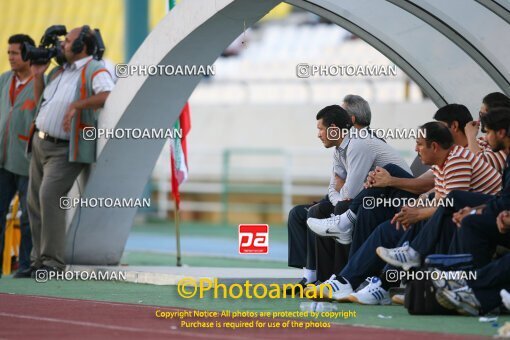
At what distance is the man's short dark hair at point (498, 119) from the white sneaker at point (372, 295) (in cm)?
142

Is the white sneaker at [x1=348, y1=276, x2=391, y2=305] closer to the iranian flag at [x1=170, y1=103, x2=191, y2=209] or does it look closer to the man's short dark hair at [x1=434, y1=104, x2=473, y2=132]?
the man's short dark hair at [x1=434, y1=104, x2=473, y2=132]

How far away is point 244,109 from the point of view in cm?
2598

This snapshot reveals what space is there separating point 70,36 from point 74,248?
210cm

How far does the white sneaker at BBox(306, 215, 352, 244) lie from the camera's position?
29.5 feet

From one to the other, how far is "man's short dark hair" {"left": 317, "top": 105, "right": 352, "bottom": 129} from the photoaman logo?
3.22ft

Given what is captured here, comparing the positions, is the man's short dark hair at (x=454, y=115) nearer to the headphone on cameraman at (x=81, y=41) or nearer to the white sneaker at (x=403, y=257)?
the white sneaker at (x=403, y=257)

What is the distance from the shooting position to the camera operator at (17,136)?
11.7 metres

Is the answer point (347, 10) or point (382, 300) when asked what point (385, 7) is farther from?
point (382, 300)

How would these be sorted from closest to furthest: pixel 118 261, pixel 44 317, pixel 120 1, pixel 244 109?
pixel 44 317 < pixel 118 261 < pixel 244 109 < pixel 120 1

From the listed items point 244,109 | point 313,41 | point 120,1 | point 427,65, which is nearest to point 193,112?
point 244,109

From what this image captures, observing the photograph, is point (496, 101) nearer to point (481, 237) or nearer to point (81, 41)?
point (481, 237)

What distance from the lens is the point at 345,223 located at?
897 centimetres

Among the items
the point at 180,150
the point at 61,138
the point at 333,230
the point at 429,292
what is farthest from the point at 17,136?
the point at 429,292

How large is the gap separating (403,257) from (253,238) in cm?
216
